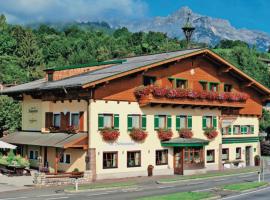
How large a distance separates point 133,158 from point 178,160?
17.0ft

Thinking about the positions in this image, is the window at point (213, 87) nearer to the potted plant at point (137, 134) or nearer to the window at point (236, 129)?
the window at point (236, 129)

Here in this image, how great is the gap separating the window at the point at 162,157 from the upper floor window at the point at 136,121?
3.09 meters

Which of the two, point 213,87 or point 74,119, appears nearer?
point 74,119

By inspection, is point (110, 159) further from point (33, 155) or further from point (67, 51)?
point (67, 51)

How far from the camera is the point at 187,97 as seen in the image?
48.0 metres

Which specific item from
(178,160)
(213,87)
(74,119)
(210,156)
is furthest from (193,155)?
(74,119)

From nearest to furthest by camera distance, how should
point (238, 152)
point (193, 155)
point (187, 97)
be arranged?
1. point (187, 97)
2. point (193, 155)
3. point (238, 152)

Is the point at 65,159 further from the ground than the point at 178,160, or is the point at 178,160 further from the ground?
the point at 65,159

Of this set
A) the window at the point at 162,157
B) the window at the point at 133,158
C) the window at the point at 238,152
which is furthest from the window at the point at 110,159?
the window at the point at 238,152

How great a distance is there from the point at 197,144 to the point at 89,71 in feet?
39.3

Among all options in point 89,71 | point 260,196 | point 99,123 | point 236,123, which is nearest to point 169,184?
point 99,123

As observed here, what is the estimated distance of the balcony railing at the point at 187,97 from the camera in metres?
44.9

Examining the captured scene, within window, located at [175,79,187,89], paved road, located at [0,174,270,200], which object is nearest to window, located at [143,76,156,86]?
window, located at [175,79,187,89]

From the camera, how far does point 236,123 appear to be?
183 feet
